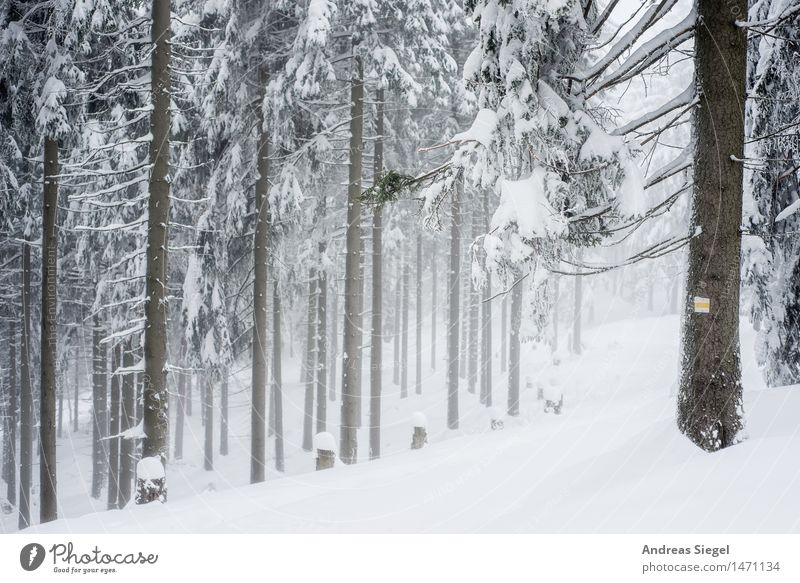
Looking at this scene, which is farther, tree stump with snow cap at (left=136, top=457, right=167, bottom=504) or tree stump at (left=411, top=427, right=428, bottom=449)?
tree stump at (left=411, top=427, right=428, bottom=449)

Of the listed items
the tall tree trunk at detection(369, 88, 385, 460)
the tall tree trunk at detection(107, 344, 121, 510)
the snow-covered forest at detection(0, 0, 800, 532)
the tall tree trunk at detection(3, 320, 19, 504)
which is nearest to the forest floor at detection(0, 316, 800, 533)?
the snow-covered forest at detection(0, 0, 800, 532)

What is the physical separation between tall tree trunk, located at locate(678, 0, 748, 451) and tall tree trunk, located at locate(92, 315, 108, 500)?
16.3m

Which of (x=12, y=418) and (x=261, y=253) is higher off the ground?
(x=261, y=253)

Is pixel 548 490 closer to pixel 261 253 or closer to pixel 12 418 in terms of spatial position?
pixel 261 253

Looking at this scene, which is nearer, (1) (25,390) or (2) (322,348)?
(1) (25,390)

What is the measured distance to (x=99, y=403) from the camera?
70.3 feet

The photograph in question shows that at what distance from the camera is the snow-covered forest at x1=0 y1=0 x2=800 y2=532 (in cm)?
487

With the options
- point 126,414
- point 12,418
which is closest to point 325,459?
point 126,414

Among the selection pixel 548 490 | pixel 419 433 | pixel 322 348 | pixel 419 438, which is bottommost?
pixel 419 438

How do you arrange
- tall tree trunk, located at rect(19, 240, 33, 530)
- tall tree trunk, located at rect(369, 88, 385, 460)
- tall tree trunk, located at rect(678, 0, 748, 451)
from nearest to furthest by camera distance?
tall tree trunk, located at rect(678, 0, 748, 451)
tall tree trunk, located at rect(369, 88, 385, 460)
tall tree trunk, located at rect(19, 240, 33, 530)

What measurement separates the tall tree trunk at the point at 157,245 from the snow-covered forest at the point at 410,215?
0.05m

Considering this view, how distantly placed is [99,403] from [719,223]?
22919 mm

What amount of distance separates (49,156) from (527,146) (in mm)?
9719

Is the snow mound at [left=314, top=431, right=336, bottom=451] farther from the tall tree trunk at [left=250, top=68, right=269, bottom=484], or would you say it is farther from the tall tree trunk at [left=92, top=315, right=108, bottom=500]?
the tall tree trunk at [left=92, top=315, right=108, bottom=500]
